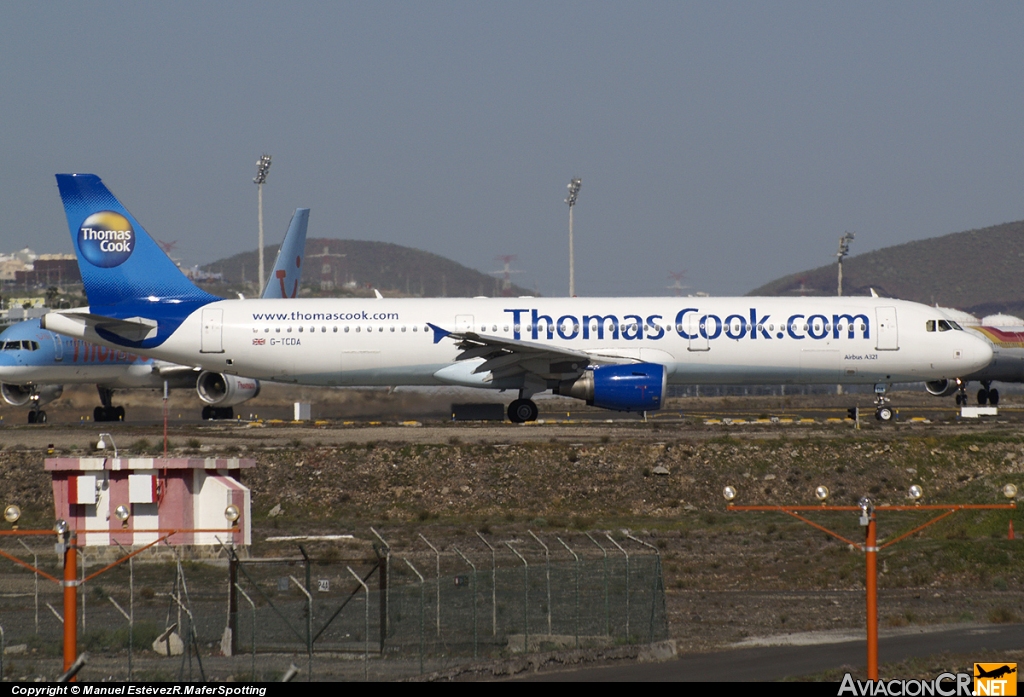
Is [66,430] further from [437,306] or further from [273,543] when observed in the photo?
[273,543]

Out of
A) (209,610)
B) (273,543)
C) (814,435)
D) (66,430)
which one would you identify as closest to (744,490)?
(814,435)

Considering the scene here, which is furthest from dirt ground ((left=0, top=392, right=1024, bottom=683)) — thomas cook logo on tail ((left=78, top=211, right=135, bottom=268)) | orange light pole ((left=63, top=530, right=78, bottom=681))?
orange light pole ((left=63, top=530, right=78, bottom=681))

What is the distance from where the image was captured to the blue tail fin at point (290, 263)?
205 ft

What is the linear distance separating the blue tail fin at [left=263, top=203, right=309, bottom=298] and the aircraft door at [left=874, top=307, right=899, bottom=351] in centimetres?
3192

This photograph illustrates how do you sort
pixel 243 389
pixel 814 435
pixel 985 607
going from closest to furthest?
pixel 985 607 < pixel 814 435 < pixel 243 389

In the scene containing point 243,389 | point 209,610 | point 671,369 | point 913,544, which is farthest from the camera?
point 243,389

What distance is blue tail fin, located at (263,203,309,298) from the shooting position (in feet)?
205

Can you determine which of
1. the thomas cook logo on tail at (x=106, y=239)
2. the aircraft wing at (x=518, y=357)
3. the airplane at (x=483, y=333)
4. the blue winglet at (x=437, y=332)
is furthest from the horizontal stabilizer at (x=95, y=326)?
the aircraft wing at (x=518, y=357)

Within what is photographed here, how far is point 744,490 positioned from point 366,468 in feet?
32.5

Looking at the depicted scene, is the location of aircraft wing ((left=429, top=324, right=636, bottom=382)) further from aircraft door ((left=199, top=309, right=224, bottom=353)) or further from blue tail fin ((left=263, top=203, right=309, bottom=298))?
blue tail fin ((left=263, top=203, right=309, bottom=298))

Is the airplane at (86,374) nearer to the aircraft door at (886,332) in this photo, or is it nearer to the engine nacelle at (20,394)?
the engine nacelle at (20,394)

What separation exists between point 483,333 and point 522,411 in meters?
2.85

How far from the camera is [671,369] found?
39500 mm

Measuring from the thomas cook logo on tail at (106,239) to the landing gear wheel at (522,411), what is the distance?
13.6 metres
